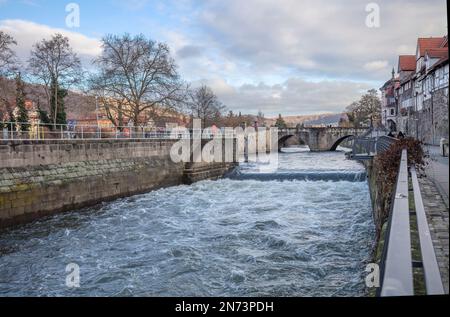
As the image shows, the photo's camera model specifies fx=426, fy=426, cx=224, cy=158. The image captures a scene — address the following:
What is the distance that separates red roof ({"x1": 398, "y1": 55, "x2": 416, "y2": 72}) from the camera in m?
66.4

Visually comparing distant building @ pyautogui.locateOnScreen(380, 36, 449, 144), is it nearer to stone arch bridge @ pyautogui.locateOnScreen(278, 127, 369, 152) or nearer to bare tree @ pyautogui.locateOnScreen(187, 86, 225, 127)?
stone arch bridge @ pyautogui.locateOnScreen(278, 127, 369, 152)

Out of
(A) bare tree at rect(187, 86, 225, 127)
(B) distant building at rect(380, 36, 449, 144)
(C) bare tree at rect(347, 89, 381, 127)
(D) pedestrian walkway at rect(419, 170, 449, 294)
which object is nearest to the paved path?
(D) pedestrian walkway at rect(419, 170, 449, 294)

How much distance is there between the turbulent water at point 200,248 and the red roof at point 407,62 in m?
51.2

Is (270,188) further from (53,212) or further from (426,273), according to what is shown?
(426,273)

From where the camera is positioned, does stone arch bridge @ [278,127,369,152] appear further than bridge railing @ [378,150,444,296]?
Yes

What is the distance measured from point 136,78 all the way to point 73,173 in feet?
70.3

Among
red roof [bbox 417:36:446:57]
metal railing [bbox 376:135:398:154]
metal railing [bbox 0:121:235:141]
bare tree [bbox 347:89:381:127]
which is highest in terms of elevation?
red roof [bbox 417:36:446:57]

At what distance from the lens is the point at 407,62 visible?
222ft

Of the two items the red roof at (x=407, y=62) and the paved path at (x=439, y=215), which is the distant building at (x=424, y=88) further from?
the paved path at (x=439, y=215)

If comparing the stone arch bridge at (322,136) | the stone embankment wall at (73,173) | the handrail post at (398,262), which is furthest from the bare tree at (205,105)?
the handrail post at (398,262)

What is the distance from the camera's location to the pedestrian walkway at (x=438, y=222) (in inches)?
145

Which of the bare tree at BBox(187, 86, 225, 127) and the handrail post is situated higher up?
the bare tree at BBox(187, 86, 225, 127)

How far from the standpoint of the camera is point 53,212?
1886 centimetres

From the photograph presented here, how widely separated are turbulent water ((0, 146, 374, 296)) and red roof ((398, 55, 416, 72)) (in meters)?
51.2
